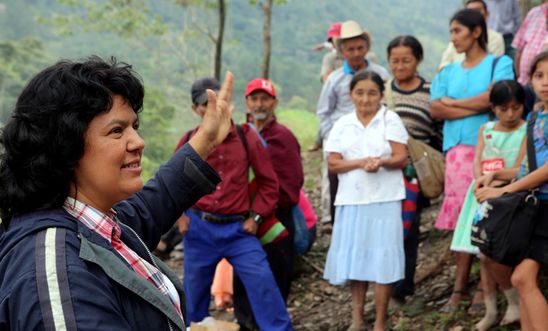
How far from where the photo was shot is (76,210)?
194cm

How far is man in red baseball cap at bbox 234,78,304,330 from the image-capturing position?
549 cm

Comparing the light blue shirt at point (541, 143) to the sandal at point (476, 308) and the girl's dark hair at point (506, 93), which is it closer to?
the girl's dark hair at point (506, 93)

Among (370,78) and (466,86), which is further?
(466,86)

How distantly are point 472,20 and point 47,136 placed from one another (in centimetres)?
395

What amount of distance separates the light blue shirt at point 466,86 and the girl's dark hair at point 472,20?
138mm

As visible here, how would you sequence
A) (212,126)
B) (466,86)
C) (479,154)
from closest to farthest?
(212,126) < (479,154) < (466,86)

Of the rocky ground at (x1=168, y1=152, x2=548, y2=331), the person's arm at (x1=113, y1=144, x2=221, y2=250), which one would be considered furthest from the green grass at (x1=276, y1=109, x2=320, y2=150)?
the person's arm at (x1=113, y1=144, x2=221, y2=250)

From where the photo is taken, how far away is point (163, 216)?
8.53 ft

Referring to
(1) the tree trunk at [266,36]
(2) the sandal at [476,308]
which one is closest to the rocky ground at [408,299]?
(2) the sandal at [476,308]

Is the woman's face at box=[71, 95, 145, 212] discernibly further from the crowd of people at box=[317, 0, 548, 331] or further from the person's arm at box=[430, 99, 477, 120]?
the person's arm at box=[430, 99, 477, 120]

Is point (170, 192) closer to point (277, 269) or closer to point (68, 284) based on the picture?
point (68, 284)

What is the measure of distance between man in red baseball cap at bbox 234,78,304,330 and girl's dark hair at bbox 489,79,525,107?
5.67ft

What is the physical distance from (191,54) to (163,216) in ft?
85.3

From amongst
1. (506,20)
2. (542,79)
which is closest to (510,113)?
(542,79)
